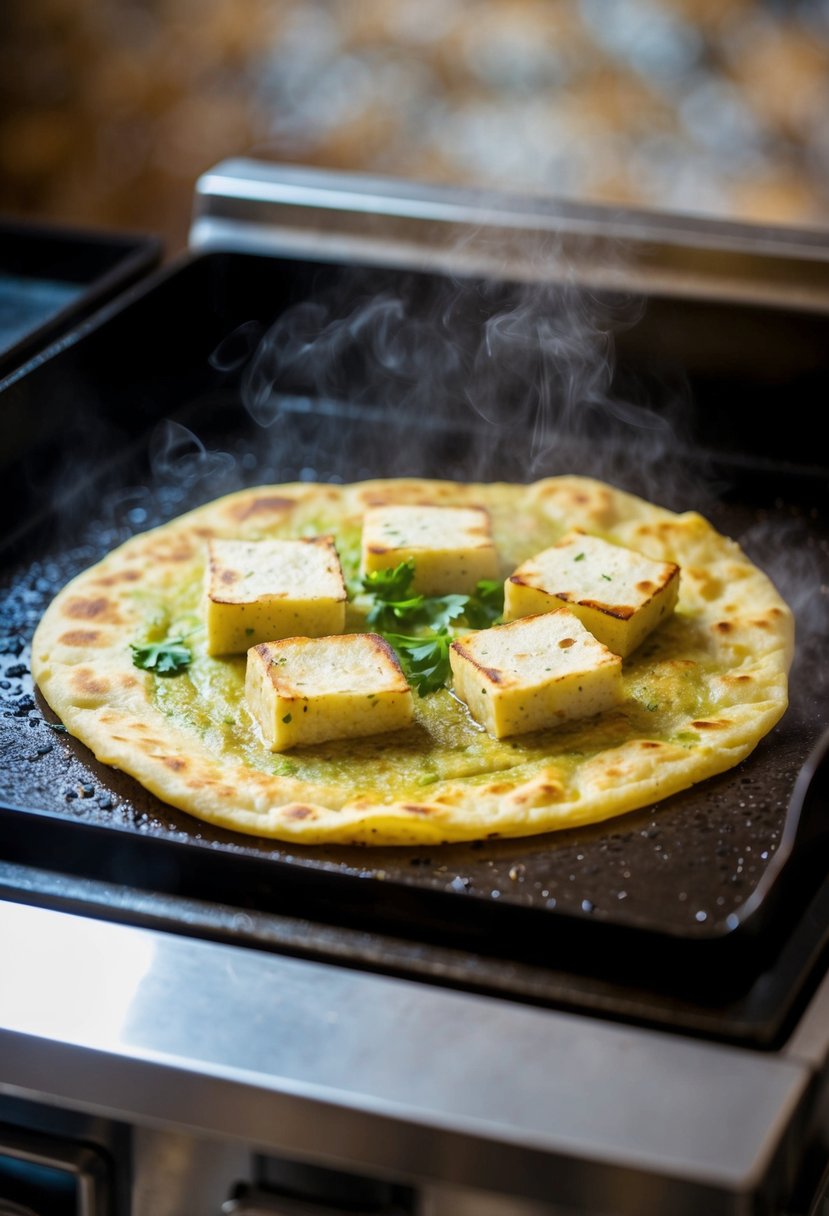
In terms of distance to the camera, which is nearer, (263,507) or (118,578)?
(118,578)

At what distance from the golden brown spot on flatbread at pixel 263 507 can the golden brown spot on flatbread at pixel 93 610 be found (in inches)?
16.8

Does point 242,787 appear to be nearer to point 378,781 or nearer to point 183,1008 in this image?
point 378,781

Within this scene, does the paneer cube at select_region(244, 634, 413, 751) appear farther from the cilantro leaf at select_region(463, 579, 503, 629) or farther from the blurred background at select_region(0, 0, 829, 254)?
the blurred background at select_region(0, 0, 829, 254)

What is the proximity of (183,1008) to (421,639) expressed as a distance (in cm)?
94

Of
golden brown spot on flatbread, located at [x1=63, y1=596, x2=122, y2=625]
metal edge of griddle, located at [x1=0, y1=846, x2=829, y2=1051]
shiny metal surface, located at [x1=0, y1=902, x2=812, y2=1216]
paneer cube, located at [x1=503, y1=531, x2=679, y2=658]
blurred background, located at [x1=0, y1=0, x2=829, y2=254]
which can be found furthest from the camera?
blurred background, located at [x1=0, y1=0, x2=829, y2=254]

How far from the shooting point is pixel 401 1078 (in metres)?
1.54

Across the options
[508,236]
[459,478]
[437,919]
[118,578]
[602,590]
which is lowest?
[118,578]

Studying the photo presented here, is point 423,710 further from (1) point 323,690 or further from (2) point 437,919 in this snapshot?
(2) point 437,919

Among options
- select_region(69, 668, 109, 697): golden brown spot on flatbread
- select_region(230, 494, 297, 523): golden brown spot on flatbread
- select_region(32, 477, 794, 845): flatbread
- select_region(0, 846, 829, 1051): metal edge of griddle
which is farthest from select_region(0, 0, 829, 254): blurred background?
select_region(0, 846, 829, 1051): metal edge of griddle

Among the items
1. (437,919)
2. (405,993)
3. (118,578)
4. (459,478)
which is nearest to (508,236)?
(459,478)

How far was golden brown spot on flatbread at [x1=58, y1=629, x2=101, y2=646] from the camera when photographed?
8.02ft

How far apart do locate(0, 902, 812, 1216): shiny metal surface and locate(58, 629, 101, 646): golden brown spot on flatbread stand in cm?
82

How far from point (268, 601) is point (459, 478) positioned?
2.97 ft

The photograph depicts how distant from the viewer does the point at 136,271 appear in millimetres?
3457
